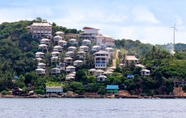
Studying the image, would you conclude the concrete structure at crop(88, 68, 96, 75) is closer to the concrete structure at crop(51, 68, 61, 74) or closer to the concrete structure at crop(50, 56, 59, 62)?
the concrete structure at crop(51, 68, 61, 74)

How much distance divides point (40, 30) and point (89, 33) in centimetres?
1152

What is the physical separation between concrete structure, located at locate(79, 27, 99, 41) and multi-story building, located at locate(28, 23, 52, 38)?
7.86 metres

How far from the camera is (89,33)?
5012 inches

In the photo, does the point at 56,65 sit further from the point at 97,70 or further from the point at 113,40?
the point at 113,40

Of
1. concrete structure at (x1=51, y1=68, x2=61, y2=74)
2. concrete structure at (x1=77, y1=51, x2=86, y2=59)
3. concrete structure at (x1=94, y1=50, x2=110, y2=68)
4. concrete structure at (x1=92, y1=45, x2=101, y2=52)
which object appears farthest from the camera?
concrete structure at (x1=92, y1=45, x2=101, y2=52)

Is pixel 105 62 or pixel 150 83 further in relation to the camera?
pixel 105 62

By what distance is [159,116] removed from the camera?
182 ft

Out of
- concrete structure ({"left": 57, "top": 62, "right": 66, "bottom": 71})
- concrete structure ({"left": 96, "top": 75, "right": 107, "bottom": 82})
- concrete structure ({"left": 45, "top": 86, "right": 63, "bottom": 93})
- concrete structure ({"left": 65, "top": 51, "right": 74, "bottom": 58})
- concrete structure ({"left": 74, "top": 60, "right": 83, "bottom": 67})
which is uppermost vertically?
concrete structure ({"left": 65, "top": 51, "right": 74, "bottom": 58})

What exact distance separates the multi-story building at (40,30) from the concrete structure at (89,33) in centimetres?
786

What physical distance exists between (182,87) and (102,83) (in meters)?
15.0

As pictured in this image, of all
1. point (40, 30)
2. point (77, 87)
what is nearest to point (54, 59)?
point (40, 30)

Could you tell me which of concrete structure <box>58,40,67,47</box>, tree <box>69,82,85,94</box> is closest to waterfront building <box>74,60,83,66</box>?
tree <box>69,82,85,94</box>

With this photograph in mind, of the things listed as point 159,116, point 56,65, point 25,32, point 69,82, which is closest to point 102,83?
point 69,82

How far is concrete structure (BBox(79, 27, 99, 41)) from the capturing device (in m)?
127
